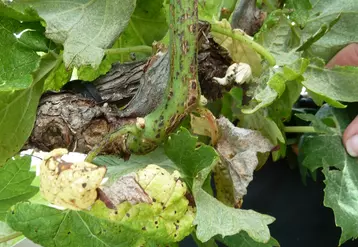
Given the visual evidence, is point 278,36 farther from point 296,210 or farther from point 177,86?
point 296,210

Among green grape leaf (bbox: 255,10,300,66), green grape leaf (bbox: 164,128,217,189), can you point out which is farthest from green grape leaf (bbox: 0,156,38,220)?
green grape leaf (bbox: 255,10,300,66)

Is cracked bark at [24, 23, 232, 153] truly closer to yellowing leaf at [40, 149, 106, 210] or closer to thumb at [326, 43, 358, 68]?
yellowing leaf at [40, 149, 106, 210]

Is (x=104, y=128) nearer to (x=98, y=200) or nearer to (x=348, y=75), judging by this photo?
(x=98, y=200)

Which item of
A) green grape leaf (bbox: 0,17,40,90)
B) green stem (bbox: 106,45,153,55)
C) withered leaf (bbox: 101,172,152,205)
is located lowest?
withered leaf (bbox: 101,172,152,205)

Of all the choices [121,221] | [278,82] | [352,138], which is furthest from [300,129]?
[121,221]

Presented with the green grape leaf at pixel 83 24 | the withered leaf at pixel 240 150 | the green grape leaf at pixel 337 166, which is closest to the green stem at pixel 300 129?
the green grape leaf at pixel 337 166

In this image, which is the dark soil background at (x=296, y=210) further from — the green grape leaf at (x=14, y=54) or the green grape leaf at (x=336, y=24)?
the green grape leaf at (x=14, y=54)
